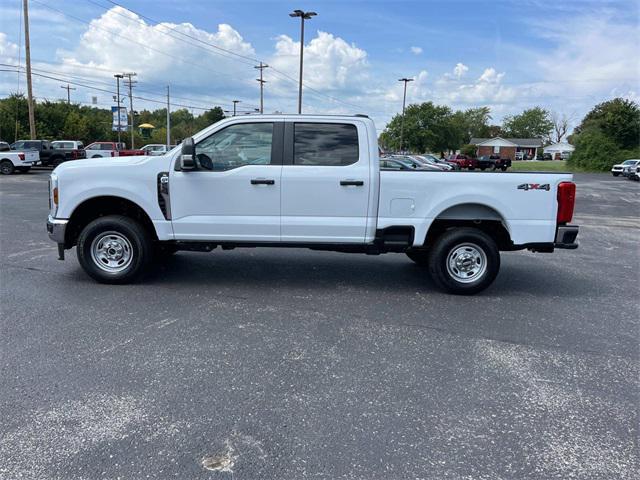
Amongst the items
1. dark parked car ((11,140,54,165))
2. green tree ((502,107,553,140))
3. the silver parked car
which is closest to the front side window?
dark parked car ((11,140,54,165))

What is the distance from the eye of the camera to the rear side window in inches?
234

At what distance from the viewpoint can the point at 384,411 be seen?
3.39 m

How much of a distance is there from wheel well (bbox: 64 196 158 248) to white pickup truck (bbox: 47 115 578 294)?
2.9 inches

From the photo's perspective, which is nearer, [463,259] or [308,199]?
[308,199]

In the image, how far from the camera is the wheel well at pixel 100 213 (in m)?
6.17

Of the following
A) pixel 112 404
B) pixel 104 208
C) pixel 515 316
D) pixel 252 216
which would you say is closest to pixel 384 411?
pixel 112 404

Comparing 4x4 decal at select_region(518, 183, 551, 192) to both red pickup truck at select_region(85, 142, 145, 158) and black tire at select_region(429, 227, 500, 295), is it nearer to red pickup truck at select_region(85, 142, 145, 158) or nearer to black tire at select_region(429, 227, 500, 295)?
black tire at select_region(429, 227, 500, 295)

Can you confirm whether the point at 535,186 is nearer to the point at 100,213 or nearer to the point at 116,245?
the point at 116,245

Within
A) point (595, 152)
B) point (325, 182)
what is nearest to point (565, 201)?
point (325, 182)

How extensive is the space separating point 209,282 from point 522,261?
198 inches

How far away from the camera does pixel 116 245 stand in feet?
20.2

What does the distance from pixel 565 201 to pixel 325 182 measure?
2773mm

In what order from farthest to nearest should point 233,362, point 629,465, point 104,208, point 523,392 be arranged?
point 104,208, point 233,362, point 523,392, point 629,465

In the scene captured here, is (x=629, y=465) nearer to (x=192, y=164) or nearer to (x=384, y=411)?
(x=384, y=411)
